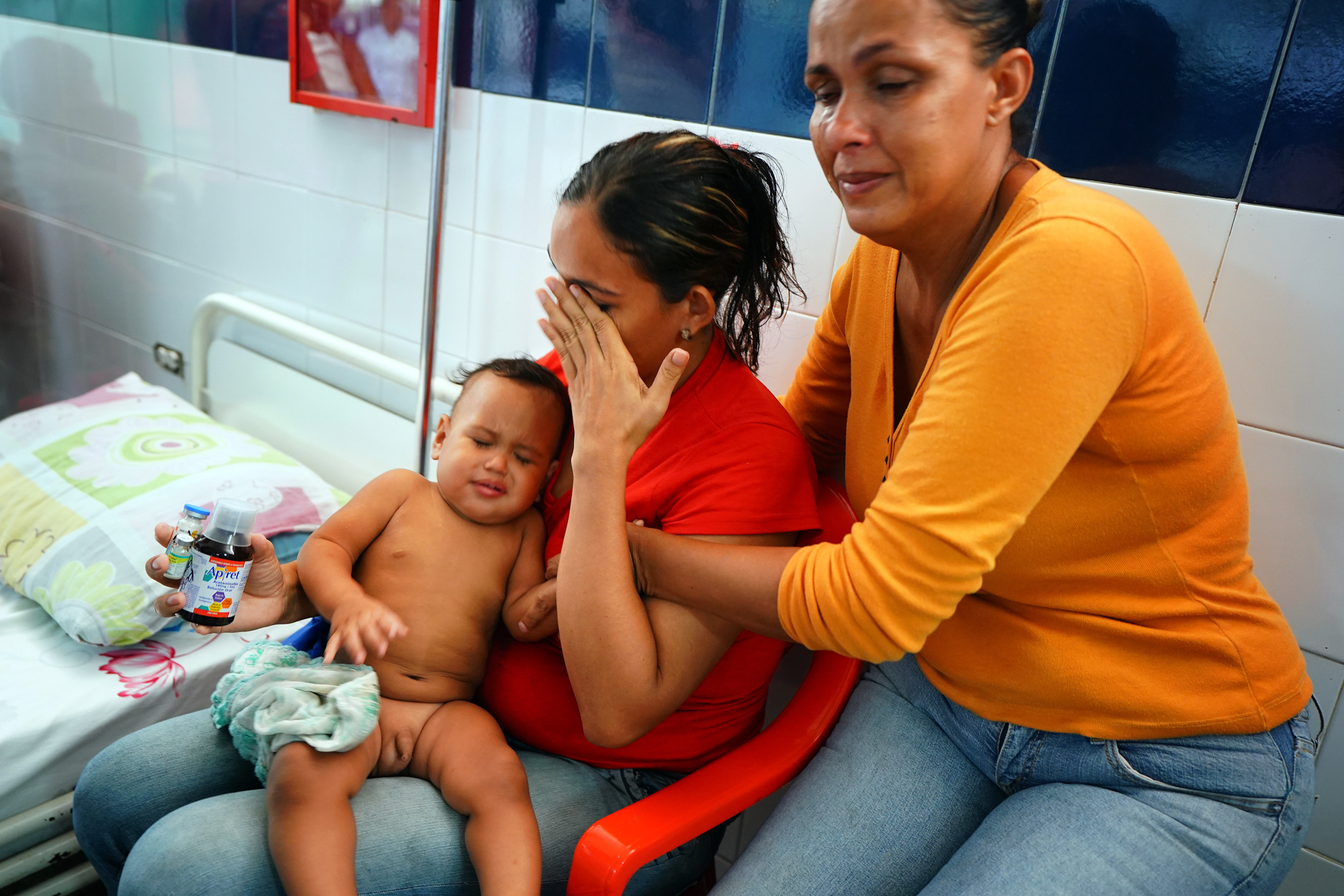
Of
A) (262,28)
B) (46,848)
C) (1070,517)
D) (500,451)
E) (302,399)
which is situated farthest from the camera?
(302,399)

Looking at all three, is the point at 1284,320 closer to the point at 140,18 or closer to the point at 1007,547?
the point at 1007,547

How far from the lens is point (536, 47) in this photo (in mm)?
1781

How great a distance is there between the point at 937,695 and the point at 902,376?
41cm

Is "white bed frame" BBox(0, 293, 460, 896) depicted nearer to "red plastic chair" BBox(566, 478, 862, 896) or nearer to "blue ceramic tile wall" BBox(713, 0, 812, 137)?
"blue ceramic tile wall" BBox(713, 0, 812, 137)

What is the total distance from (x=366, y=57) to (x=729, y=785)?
66.5 inches

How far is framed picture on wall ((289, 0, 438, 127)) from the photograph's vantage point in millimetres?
1904

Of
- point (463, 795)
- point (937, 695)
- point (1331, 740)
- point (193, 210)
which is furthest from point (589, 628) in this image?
point (193, 210)

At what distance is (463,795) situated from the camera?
1102 mm

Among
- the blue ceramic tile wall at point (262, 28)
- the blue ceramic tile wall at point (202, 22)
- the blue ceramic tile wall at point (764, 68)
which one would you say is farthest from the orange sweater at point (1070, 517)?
the blue ceramic tile wall at point (202, 22)

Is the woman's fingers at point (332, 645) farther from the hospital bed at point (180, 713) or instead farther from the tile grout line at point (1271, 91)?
the tile grout line at point (1271, 91)

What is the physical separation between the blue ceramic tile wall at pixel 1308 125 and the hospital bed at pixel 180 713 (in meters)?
0.65

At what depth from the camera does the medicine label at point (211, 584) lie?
42.2 inches

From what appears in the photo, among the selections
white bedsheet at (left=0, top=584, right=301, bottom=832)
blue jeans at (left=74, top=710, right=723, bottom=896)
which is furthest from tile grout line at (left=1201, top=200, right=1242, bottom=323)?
white bedsheet at (left=0, top=584, right=301, bottom=832)

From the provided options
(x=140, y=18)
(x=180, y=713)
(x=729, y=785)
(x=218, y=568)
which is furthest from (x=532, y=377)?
(x=140, y=18)
